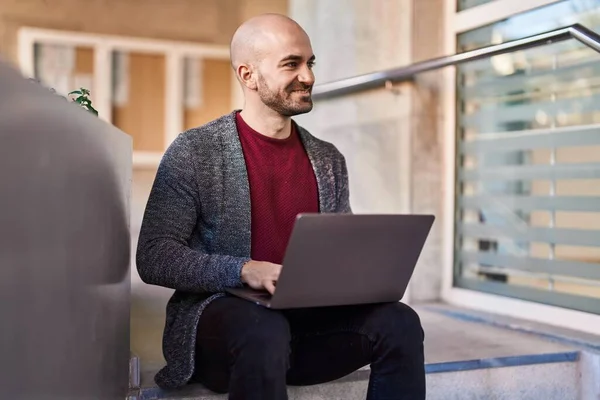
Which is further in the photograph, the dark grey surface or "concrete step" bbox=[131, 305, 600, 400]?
"concrete step" bbox=[131, 305, 600, 400]

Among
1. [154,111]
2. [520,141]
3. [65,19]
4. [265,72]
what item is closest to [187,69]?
[154,111]

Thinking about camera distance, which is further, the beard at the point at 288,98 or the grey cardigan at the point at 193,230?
the beard at the point at 288,98

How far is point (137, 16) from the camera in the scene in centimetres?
583

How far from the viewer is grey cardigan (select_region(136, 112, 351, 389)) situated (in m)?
1.61

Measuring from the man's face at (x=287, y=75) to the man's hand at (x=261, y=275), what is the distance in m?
0.43

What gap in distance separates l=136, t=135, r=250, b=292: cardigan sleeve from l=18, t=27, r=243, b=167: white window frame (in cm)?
395

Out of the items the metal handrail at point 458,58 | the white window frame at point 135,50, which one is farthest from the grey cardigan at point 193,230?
the white window frame at point 135,50

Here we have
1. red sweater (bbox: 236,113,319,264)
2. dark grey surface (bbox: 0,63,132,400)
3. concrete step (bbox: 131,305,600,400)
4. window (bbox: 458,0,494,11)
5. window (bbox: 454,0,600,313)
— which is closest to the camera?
dark grey surface (bbox: 0,63,132,400)

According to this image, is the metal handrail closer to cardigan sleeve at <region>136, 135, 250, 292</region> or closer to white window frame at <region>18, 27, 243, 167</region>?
cardigan sleeve at <region>136, 135, 250, 292</region>

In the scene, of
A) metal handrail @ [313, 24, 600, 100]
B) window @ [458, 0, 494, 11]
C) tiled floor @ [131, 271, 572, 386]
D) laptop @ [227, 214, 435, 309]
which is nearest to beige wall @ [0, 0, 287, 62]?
metal handrail @ [313, 24, 600, 100]

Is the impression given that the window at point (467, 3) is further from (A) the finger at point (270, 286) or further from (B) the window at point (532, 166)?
(A) the finger at point (270, 286)

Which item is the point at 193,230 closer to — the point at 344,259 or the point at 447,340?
the point at 344,259

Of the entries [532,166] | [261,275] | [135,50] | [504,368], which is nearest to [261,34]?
[261,275]

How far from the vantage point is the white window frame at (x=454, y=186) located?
2.75m
